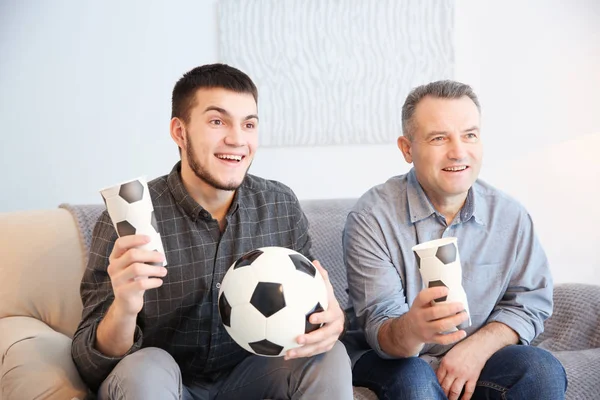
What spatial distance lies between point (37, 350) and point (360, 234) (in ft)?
3.04

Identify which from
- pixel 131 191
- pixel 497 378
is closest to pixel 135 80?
pixel 131 191

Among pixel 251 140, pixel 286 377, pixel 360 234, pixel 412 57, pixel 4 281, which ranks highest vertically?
pixel 412 57

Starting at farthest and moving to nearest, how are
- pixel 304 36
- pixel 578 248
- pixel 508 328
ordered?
1. pixel 578 248
2. pixel 304 36
3. pixel 508 328

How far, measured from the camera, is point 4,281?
186 cm

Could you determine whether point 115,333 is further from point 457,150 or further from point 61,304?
point 457,150

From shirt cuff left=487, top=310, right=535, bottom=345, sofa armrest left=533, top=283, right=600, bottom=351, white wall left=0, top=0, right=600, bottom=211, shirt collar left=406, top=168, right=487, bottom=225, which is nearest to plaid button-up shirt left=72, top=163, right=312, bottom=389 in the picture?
shirt collar left=406, top=168, right=487, bottom=225

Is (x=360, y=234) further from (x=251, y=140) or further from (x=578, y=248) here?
(x=578, y=248)

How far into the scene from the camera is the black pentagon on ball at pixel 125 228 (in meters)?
1.23

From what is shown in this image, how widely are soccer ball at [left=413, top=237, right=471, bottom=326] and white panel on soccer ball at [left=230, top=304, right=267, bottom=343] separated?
366mm

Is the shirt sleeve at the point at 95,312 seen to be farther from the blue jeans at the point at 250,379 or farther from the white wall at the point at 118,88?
the white wall at the point at 118,88

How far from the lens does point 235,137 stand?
65.3 inches

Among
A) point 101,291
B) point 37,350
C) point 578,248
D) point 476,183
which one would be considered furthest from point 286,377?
point 578,248

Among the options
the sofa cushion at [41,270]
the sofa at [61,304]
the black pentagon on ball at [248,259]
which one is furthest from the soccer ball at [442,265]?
the sofa cushion at [41,270]

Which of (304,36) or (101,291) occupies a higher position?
(304,36)
